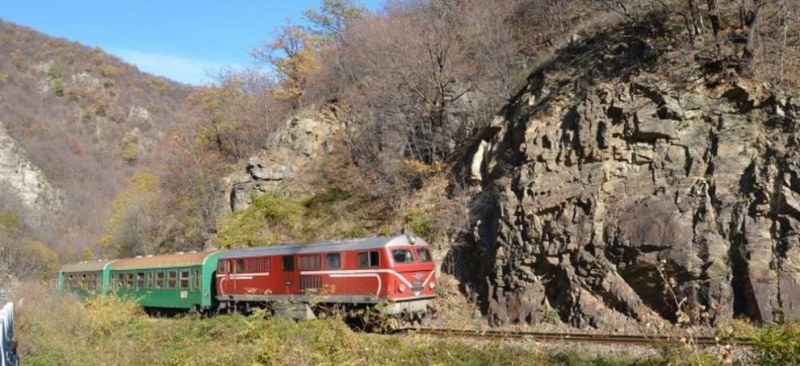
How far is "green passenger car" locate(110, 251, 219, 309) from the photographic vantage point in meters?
23.4

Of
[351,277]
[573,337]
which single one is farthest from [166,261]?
[573,337]

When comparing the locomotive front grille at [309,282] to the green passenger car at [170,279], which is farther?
the green passenger car at [170,279]

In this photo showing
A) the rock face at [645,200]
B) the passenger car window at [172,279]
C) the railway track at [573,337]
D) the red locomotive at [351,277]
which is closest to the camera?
the railway track at [573,337]

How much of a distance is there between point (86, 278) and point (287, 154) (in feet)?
35.9

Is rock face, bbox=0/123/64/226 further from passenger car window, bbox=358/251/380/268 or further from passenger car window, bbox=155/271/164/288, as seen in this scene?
passenger car window, bbox=358/251/380/268

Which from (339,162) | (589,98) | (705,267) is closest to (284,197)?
(339,162)

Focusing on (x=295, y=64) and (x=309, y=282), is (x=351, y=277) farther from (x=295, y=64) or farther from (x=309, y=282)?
(x=295, y=64)

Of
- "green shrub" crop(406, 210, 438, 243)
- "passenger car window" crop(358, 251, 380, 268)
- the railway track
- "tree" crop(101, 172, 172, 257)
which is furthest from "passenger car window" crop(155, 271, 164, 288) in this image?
"tree" crop(101, 172, 172, 257)

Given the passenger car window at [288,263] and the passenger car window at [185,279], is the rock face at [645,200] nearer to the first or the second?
the passenger car window at [288,263]

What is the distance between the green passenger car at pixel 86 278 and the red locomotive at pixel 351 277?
38.2 ft

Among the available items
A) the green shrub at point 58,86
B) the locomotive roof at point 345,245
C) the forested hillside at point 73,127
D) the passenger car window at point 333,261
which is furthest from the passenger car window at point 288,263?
the green shrub at point 58,86

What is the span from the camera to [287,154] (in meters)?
34.8

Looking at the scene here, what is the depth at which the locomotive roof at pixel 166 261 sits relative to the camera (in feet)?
78.5

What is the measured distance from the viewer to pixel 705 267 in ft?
47.9
